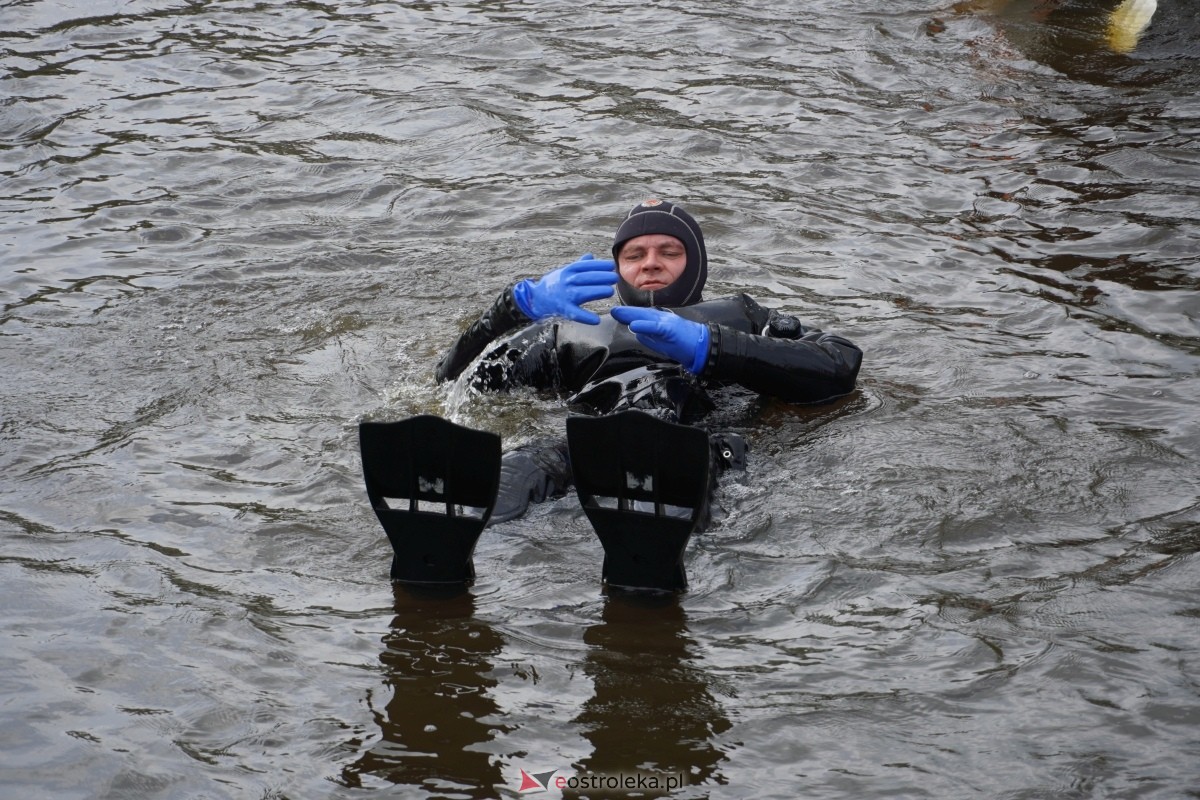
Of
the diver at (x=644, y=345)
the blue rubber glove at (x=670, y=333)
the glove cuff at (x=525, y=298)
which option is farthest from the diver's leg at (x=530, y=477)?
the glove cuff at (x=525, y=298)

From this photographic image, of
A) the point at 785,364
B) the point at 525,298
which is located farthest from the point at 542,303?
the point at 785,364

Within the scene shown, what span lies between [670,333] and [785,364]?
595mm

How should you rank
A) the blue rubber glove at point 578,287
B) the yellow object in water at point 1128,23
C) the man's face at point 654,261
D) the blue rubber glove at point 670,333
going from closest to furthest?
the blue rubber glove at point 670,333 < the blue rubber glove at point 578,287 < the man's face at point 654,261 < the yellow object in water at point 1128,23

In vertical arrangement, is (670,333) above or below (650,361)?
above

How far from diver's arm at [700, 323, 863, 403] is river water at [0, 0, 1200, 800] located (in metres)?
0.22

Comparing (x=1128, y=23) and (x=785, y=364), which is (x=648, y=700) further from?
(x=1128, y=23)

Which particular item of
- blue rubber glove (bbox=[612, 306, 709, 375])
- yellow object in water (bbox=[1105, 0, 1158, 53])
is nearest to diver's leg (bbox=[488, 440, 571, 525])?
blue rubber glove (bbox=[612, 306, 709, 375])

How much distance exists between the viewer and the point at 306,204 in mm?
8984

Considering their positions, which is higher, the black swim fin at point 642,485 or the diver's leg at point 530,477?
the black swim fin at point 642,485

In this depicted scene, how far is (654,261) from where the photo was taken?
5.95 metres

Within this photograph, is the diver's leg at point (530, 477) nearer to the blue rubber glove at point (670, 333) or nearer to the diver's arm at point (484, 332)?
the blue rubber glove at point (670, 333)

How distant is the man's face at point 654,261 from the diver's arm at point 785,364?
0.44 metres

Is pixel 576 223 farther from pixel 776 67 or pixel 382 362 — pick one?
pixel 776 67

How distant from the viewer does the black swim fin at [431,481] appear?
4082 mm
